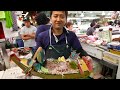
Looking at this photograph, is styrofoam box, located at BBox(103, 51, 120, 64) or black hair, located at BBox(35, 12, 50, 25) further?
styrofoam box, located at BBox(103, 51, 120, 64)

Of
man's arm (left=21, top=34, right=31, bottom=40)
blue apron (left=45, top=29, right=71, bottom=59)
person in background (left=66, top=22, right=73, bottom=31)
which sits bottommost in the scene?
blue apron (left=45, top=29, right=71, bottom=59)

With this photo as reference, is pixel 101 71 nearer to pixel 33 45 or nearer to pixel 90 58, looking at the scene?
pixel 90 58

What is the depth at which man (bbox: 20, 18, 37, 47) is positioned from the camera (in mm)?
1979

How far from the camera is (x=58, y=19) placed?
191 centimetres

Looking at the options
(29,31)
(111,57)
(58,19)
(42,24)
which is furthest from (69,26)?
(111,57)

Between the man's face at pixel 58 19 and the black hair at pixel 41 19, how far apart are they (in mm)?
51

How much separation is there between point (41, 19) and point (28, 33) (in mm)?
171

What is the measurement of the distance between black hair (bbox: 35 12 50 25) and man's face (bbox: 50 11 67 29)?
0.05 metres

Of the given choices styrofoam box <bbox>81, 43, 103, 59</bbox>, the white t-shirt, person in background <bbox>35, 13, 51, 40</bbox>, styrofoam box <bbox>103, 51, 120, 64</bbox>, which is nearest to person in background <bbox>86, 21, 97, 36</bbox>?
styrofoam box <bbox>81, 43, 103, 59</bbox>

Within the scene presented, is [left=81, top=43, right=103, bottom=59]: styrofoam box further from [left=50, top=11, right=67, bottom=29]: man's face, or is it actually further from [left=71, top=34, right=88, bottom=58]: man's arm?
[left=50, top=11, right=67, bottom=29]: man's face

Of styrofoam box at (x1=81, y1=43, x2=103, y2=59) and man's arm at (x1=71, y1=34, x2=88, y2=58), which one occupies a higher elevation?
man's arm at (x1=71, y1=34, x2=88, y2=58)

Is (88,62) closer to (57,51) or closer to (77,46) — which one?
(77,46)

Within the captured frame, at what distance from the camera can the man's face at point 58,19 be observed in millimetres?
1905

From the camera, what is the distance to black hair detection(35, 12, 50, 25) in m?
1.93
